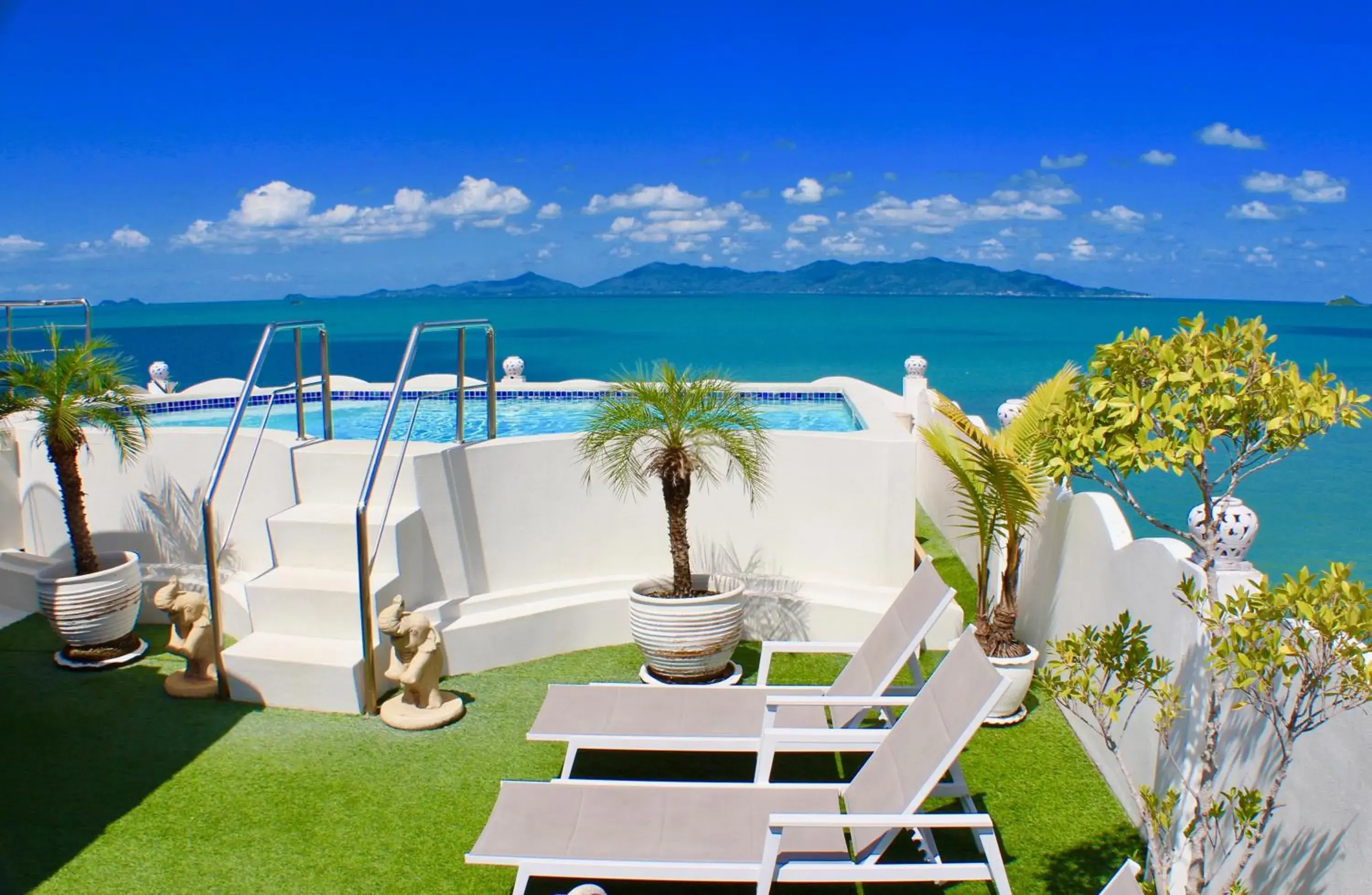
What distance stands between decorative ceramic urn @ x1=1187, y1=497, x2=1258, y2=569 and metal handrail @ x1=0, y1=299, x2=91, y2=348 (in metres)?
8.55

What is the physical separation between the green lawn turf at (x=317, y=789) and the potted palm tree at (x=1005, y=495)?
1.26 ft

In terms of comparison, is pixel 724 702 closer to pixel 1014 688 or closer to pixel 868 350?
pixel 1014 688

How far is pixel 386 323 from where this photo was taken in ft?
371

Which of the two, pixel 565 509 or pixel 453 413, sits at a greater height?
pixel 453 413

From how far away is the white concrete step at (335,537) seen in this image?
21.7 ft

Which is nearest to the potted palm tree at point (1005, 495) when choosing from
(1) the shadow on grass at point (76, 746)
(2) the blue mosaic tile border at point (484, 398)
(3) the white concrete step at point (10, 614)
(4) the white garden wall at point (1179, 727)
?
(4) the white garden wall at point (1179, 727)

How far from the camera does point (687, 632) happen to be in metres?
6.20

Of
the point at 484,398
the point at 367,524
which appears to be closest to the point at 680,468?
the point at 367,524

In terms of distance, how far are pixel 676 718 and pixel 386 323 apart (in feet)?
375

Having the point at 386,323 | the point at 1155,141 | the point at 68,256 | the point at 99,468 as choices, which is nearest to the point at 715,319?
the point at 386,323

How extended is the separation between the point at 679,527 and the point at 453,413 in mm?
6333

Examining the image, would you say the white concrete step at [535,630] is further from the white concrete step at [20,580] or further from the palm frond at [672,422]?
the white concrete step at [20,580]

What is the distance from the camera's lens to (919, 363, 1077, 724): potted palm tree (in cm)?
Answer: 574

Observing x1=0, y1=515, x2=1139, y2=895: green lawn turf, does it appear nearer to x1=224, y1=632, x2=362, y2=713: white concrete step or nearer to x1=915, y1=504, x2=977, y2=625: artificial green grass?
x1=224, y1=632, x2=362, y2=713: white concrete step
